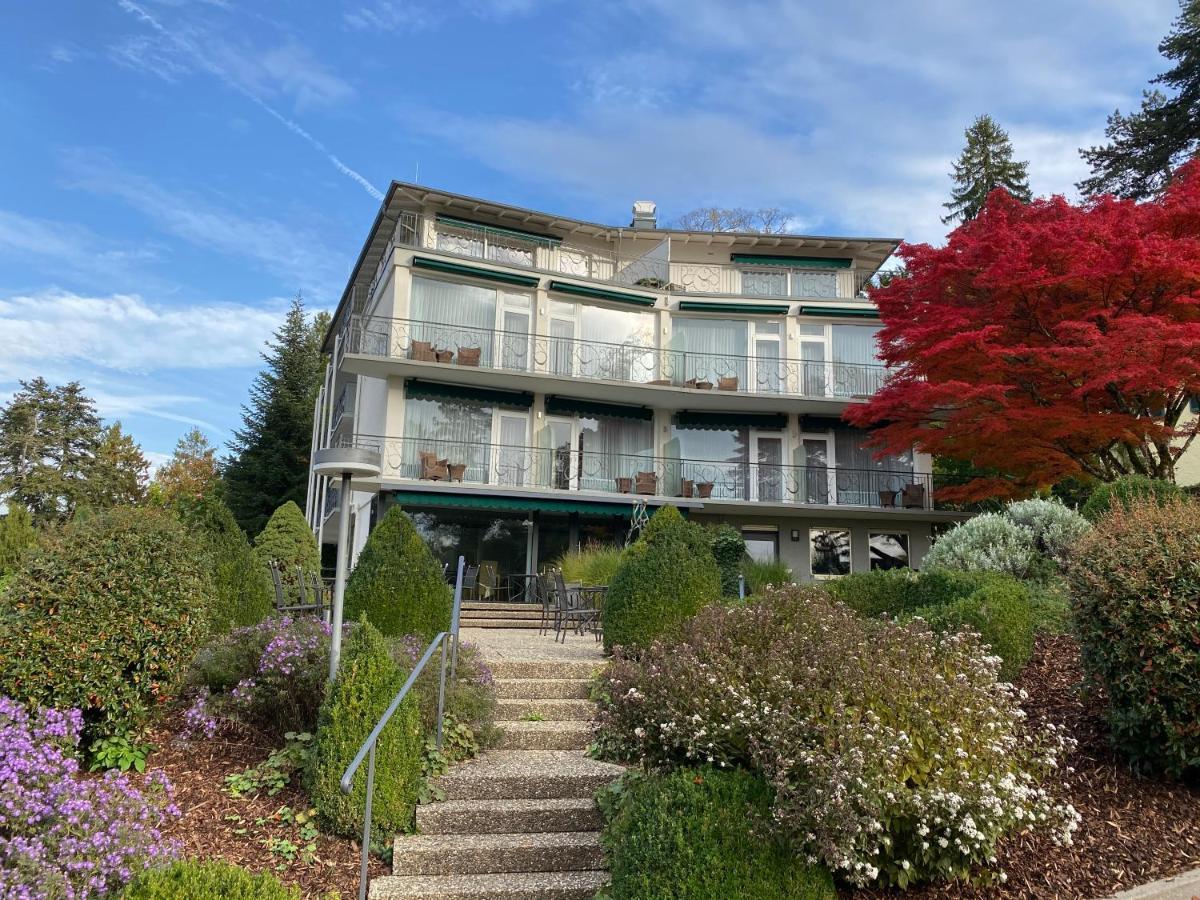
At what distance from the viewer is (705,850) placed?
4.23 m

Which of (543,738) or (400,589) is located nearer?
(543,738)

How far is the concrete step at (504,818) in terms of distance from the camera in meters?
5.45

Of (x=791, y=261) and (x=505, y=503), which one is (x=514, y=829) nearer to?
(x=505, y=503)

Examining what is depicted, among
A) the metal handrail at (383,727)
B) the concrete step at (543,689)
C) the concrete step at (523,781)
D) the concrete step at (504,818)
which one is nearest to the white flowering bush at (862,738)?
the concrete step at (523,781)

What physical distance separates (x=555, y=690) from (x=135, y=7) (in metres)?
8.78

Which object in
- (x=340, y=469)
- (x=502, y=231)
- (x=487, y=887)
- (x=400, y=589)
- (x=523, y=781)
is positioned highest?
(x=502, y=231)

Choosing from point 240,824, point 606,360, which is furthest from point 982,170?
point 240,824

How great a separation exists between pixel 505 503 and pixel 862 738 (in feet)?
52.3

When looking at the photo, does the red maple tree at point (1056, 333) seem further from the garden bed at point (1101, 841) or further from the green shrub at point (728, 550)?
the garden bed at point (1101, 841)

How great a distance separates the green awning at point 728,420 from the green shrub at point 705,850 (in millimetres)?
18853

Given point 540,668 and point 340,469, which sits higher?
point 340,469

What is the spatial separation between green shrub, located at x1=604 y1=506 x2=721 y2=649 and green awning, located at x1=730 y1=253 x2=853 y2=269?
1758 cm

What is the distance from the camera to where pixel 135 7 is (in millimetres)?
9117

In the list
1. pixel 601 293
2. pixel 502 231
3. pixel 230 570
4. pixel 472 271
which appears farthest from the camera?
pixel 502 231
